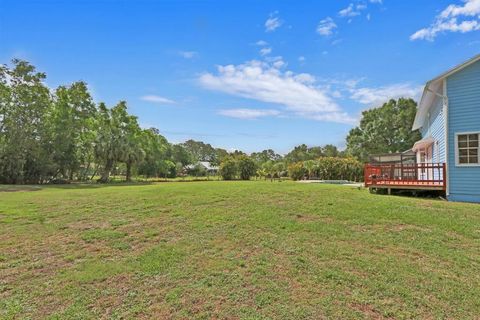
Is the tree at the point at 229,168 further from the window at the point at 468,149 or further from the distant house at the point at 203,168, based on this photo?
the window at the point at 468,149

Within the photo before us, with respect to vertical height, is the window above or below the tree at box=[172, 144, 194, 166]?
below

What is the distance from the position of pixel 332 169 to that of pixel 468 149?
17.7 m

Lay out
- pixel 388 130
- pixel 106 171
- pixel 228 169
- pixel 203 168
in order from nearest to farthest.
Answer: pixel 106 171, pixel 228 169, pixel 388 130, pixel 203 168

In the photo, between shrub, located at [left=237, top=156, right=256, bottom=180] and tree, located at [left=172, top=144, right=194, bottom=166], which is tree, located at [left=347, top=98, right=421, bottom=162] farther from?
tree, located at [left=172, top=144, right=194, bottom=166]

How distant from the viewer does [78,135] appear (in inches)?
1335

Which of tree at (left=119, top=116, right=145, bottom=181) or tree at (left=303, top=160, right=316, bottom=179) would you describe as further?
tree at (left=119, top=116, right=145, bottom=181)

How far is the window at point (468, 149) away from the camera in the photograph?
10.3m

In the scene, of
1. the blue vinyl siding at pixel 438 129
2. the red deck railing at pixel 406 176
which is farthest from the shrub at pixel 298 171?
the red deck railing at pixel 406 176

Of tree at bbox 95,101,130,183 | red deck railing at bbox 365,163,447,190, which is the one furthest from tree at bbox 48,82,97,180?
red deck railing at bbox 365,163,447,190

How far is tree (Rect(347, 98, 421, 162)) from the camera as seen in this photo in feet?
121

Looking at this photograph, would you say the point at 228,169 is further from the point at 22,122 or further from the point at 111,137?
the point at 22,122

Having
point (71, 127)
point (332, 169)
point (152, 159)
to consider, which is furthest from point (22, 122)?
point (332, 169)

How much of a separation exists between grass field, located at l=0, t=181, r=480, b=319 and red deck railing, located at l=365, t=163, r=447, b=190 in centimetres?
292

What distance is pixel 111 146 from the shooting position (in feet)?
108
